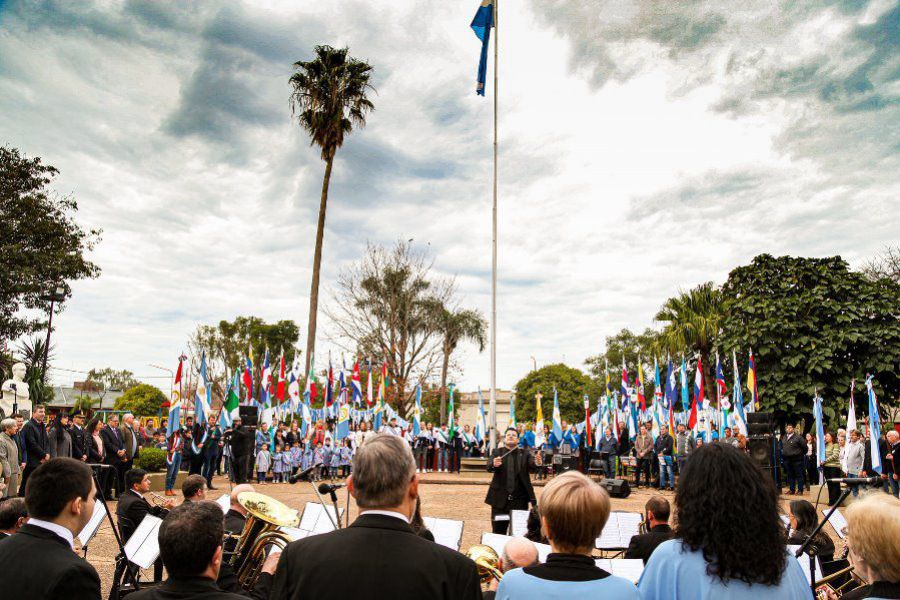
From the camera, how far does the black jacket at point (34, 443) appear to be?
11.9m

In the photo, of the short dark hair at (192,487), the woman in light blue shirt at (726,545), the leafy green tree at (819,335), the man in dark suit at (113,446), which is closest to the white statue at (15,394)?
the man in dark suit at (113,446)

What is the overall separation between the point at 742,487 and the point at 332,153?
31195mm

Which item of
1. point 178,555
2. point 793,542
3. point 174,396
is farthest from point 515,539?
point 174,396

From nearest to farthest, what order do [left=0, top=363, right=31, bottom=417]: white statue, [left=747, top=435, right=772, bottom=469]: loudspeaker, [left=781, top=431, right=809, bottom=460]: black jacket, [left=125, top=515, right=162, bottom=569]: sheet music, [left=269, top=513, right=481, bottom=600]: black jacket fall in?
1. [left=269, top=513, right=481, bottom=600]: black jacket
2. [left=125, top=515, right=162, bottom=569]: sheet music
3. [left=0, top=363, right=31, bottom=417]: white statue
4. [left=747, top=435, right=772, bottom=469]: loudspeaker
5. [left=781, top=431, right=809, bottom=460]: black jacket

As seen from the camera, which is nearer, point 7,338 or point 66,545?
point 66,545

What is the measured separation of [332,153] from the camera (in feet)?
104

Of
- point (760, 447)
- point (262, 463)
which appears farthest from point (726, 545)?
point (262, 463)

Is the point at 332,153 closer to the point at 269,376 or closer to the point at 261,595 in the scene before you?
the point at 269,376

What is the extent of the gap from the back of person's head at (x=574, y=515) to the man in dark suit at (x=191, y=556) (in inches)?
48.1

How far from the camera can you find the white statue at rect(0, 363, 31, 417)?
48.5ft

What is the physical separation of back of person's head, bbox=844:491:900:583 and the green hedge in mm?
20850

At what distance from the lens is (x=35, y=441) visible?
473 inches

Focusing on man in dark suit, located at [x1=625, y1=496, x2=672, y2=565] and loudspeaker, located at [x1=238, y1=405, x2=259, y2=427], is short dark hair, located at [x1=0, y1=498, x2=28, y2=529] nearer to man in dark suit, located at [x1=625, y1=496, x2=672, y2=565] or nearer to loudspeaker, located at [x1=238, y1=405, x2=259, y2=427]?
man in dark suit, located at [x1=625, y1=496, x2=672, y2=565]

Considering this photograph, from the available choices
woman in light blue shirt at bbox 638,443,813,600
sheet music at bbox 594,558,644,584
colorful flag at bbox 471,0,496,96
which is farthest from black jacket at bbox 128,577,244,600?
colorful flag at bbox 471,0,496,96
